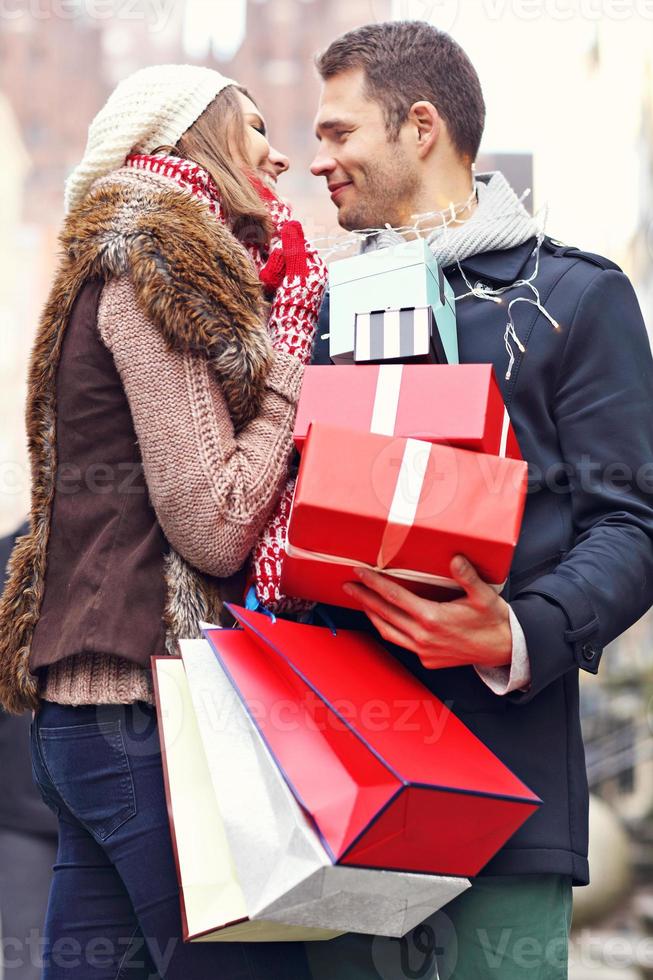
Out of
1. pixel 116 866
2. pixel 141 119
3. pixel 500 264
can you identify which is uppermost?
pixel 141 119

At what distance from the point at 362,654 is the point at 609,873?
4.14m

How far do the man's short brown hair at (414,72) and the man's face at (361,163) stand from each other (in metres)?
0.03

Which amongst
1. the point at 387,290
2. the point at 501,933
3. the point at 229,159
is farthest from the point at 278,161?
the point at 501,933

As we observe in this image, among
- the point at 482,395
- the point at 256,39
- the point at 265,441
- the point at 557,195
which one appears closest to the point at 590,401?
the point at 482,395

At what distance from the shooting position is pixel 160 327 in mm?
1849

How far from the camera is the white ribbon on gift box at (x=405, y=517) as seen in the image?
1572 mm

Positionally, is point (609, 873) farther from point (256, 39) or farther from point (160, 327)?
point (256, 39)

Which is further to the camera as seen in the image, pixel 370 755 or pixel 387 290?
pixel 387 290

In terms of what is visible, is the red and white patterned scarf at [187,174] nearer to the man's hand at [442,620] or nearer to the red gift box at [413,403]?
the red gift box at [413,403]

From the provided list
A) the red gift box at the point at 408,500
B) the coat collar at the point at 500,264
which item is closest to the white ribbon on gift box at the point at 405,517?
the red gift box at the point at 408,500

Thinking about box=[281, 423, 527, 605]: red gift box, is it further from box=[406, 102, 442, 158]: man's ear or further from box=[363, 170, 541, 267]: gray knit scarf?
box=[406, 102, 442, 158]: man's ear

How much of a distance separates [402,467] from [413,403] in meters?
0.14

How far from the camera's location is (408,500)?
1573mm

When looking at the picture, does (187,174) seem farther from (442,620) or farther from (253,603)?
(442,620)
